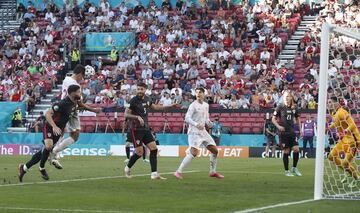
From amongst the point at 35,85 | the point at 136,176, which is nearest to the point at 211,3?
the point at 35,85

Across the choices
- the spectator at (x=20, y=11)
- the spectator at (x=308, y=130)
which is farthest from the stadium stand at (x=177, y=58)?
the spectator at (x=308, y=130)

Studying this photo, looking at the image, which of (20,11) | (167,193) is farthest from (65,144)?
(20,11)

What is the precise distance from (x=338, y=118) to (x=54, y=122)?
6.66m

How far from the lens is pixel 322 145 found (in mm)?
16656

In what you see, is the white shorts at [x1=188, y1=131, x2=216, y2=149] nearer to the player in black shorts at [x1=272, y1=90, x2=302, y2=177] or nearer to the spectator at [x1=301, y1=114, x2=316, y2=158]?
the player in black shorts at [x1=272, y1=90, x2=302, y2=177]

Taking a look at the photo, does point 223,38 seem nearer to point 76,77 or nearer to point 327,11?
point 327,11

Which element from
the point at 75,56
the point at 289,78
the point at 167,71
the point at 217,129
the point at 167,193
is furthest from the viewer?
the point at 75,56

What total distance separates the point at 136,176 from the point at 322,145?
7044 mm

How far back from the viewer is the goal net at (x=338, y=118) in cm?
1667

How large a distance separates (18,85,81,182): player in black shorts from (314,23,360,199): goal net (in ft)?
18.9

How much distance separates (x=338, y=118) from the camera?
21.0 meters

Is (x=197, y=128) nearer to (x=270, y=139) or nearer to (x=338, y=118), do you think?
(x=338, y=118)

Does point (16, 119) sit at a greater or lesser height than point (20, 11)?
lesser

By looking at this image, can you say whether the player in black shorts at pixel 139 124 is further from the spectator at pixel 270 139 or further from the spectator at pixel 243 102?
the spectator at pixel 243 102
